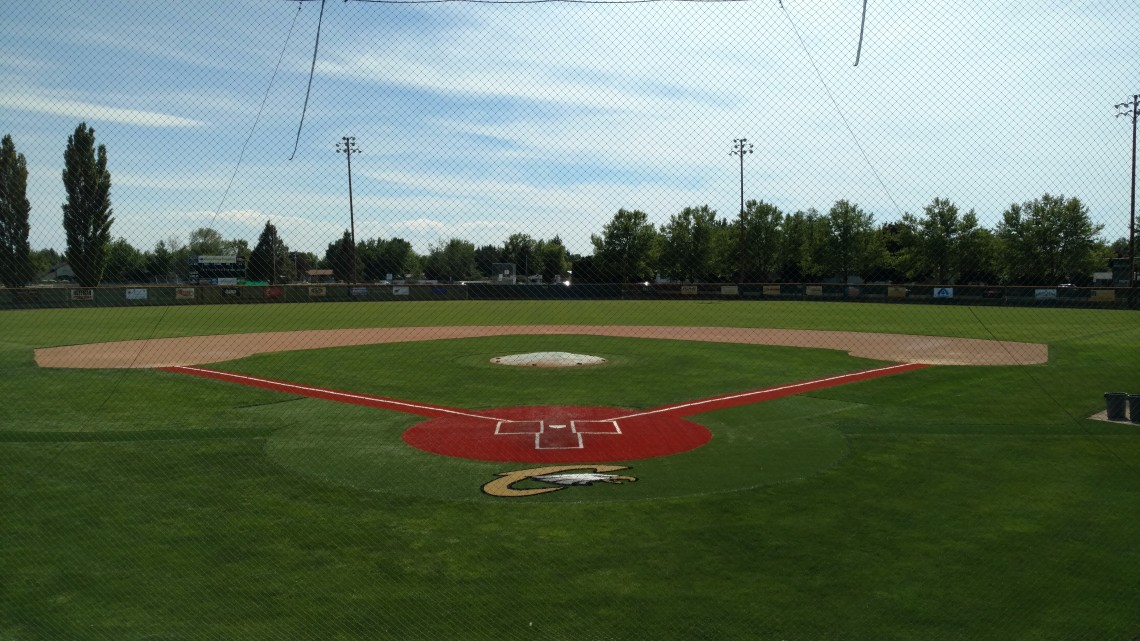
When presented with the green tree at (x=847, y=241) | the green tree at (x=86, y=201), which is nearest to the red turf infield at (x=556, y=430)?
the green tree at (x=86, y=201)

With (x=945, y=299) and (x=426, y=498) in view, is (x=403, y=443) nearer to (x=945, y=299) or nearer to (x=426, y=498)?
(x=426, y=498)

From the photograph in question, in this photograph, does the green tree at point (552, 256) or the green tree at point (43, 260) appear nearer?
the green tree at point (43, 260)

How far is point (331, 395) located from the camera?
52.0 ft

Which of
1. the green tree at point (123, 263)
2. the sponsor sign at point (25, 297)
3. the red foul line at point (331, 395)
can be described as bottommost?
the red foul line at point (331, 395)

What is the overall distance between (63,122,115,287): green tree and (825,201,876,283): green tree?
54.4 metres

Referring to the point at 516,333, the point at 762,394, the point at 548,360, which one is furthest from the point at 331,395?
the point at 516,333

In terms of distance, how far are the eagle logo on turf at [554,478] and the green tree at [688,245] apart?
22.7 metres

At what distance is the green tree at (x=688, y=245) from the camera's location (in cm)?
3325

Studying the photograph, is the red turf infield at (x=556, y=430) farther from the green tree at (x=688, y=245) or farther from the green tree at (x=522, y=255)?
the green tree at (x=688, y=245)

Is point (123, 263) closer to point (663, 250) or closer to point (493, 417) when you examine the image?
point (493, 417)

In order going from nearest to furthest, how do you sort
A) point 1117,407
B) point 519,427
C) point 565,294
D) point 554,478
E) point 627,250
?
point 554,478
point 519,427
point 1117,407
point 627,250
point 565,294

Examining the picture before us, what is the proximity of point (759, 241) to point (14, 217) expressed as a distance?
3999 cm

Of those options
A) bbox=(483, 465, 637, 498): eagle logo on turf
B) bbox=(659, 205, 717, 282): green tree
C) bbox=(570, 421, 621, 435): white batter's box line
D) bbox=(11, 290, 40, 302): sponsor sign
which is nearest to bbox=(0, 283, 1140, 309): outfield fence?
bbox=(11, 290, 40, 302): sponsor sign

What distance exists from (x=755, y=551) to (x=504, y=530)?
2.36 metres
